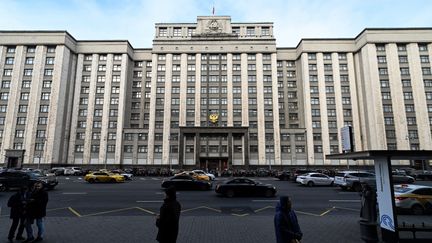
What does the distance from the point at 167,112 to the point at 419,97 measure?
197 ft

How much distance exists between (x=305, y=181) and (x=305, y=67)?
40.3 metres

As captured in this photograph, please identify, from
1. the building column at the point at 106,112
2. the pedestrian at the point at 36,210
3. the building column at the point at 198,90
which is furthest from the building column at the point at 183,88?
the pedestrian at the point at 36,210

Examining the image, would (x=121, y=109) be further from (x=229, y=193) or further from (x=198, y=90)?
(x=229, y=193)

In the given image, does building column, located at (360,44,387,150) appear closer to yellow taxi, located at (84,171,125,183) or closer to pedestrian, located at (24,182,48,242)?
yellow taxi, located at (84,171,125,183)

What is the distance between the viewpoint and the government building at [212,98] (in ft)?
Answer: 182

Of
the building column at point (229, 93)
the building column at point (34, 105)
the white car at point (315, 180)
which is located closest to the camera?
the white car at point (315, 180)

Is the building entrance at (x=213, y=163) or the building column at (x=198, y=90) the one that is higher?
the building column at (x=198, y=90)

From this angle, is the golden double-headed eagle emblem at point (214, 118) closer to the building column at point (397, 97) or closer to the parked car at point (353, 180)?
the parked car at point (353, 180)

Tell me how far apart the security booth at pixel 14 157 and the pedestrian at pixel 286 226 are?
65756 mm

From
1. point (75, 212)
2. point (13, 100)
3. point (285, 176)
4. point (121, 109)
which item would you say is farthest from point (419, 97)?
point (13, 100)

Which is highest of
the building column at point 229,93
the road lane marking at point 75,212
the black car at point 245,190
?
the building column at point 229,93

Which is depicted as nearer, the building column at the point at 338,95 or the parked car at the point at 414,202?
the parked car at the point at 414,202

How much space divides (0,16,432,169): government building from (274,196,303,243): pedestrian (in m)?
49.3

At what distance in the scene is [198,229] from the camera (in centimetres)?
1031
